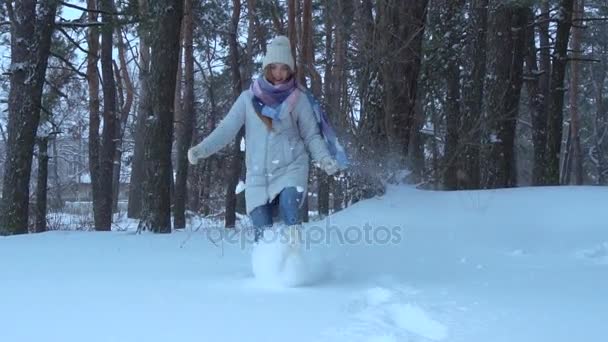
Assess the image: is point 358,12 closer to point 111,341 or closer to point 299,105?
point 299,105

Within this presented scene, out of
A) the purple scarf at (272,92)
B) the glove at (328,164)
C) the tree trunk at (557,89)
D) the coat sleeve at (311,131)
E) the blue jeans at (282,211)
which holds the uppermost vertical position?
the tree trunk at (557,89)

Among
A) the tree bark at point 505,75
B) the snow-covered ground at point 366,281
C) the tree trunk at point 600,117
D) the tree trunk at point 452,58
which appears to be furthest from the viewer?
the tree trunk at point 600,117

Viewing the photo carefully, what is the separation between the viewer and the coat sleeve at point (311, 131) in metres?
3.75

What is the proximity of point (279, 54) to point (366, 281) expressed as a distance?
1.43m

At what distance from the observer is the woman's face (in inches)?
146

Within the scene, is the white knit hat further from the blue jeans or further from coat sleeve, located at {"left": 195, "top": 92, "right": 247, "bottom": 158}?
Answer: the blue jeans

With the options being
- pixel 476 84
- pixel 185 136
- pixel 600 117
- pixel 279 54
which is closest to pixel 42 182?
pixel 185 136

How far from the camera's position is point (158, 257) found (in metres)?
4.31

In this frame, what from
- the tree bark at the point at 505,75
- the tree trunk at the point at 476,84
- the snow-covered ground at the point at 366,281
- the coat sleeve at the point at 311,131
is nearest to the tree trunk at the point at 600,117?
the tree trunk at the point at 476,84

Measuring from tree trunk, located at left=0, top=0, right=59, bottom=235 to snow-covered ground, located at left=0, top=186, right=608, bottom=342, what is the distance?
2601 mm

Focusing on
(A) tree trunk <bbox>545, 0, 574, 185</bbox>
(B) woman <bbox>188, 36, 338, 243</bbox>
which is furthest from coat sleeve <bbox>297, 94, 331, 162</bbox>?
(A) tree trunk <bbox>545, 0, 574, 185</bbox>

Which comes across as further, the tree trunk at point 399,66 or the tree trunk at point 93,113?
the tree trunk at point 93,113

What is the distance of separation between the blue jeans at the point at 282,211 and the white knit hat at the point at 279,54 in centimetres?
77

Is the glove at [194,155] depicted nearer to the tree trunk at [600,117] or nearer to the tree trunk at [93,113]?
the tree trunk at [93,113]
